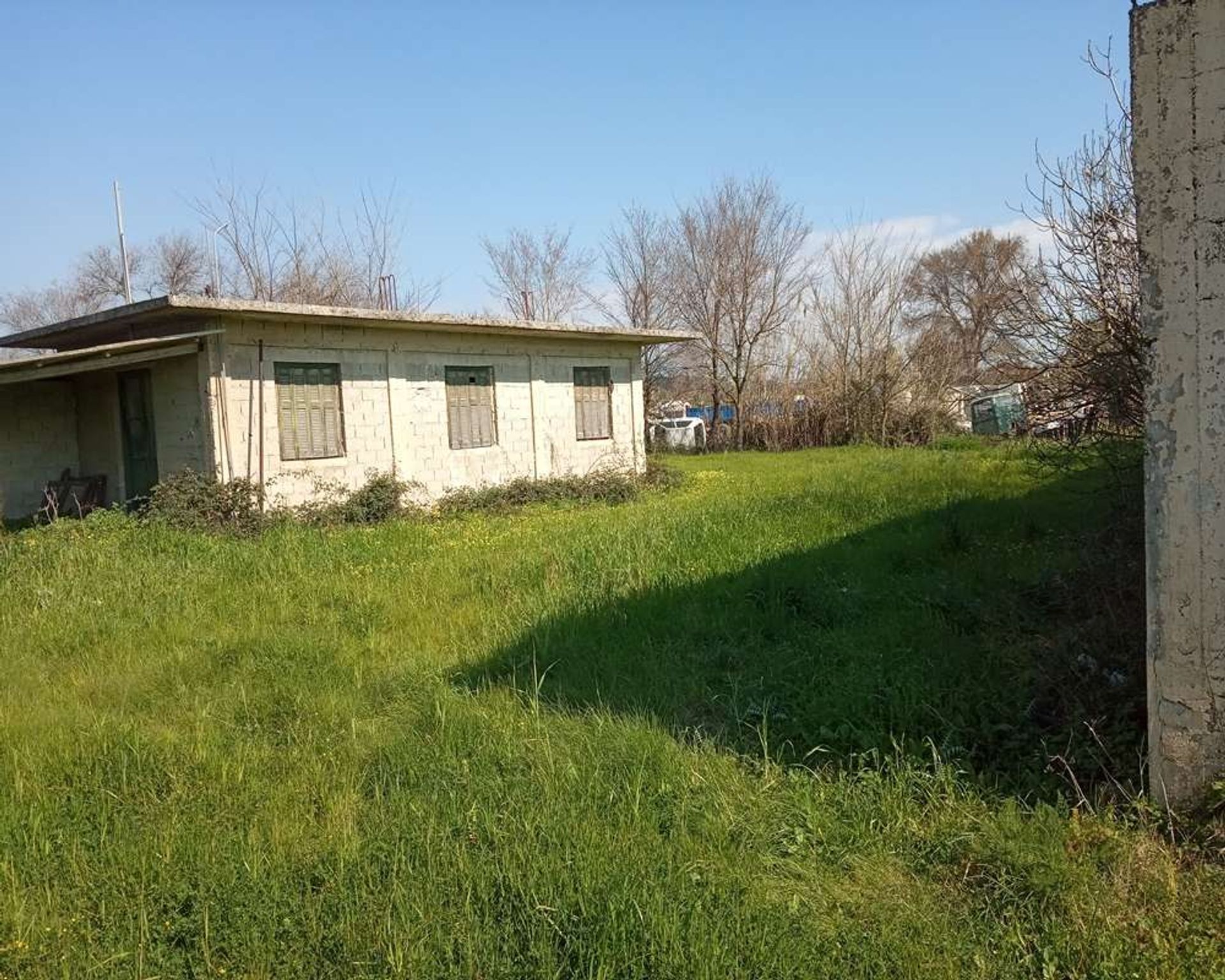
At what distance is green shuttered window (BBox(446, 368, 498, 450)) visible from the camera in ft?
47.3

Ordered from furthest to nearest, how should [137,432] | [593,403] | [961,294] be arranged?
[961,294] → [593,403] → [137,432]

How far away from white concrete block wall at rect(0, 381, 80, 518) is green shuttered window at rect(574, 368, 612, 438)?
868 cm

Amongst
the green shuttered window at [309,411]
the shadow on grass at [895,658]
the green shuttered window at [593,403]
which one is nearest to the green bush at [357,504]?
the green shuttered window at [309,411]

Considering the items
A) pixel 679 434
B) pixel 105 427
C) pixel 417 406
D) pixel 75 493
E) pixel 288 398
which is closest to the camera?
pixel 288 398

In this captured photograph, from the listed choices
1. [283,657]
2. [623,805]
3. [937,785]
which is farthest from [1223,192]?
[283,657]

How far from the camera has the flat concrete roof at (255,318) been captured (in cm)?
1103

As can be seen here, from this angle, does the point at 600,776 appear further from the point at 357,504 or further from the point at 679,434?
the point at 679,434

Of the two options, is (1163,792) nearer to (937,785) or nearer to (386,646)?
(937,785)

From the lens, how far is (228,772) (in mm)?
4047

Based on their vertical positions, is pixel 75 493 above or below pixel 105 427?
below

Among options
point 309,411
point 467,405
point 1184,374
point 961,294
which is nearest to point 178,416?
point 309,411

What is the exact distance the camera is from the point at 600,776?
3.83 m

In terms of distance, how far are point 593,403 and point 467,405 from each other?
321 cm

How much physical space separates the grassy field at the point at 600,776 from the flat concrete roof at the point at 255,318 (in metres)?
4.56
